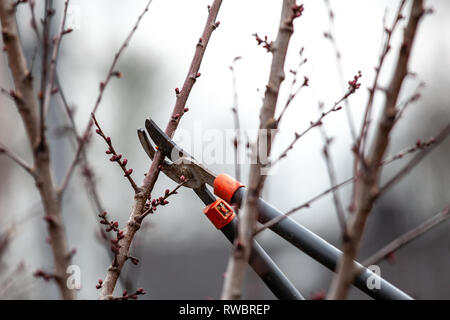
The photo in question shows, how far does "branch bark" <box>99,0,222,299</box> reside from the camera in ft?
6.23

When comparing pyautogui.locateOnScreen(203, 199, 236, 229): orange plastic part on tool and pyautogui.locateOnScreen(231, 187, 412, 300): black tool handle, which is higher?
pyautogui.locateOnScreen(203, 199, 236, 229): orange plastic part on tool

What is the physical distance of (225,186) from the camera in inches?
85.2

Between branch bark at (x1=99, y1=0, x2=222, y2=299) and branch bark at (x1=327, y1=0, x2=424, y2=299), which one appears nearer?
branch bark at (x1=327, y1=0, x2=424, y2=299)

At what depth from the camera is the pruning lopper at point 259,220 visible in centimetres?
185

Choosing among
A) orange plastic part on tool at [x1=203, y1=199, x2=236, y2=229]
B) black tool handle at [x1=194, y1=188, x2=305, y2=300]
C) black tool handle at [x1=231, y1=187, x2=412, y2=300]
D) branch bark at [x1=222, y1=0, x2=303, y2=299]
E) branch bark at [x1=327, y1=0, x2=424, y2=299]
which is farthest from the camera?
orange plastic part on tool at [x1=203, y1=199, x2=236, y2=229]

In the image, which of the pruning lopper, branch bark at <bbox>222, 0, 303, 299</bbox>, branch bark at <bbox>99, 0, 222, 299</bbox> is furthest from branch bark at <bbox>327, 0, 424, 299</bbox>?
branch bark at <bbox>99, 0, 222, 299</bbox>

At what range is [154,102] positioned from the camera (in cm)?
1495

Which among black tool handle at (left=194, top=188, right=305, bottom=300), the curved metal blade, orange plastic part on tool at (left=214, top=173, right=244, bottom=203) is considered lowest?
black tool handle at (left=194, top=188, right=305, bottom=300)

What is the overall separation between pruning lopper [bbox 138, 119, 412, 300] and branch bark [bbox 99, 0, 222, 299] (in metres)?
0.09

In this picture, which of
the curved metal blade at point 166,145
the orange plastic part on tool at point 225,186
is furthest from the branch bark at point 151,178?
the orange plastic part on tool at point 225,186

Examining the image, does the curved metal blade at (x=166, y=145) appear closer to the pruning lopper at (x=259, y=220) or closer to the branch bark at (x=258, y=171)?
the pruning lopper at (x=259, y=220)

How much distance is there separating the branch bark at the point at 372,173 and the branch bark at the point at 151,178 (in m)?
0.91

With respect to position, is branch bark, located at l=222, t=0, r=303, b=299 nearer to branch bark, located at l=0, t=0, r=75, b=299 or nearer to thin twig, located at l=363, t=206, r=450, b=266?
thin twig, located at l=363, t=206, r=450, b=266
